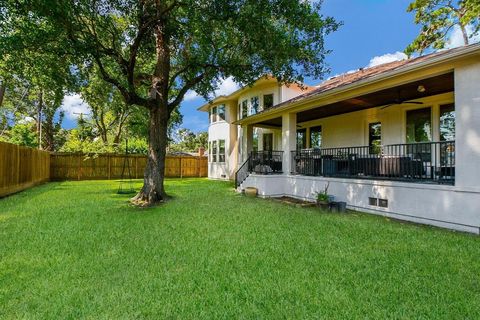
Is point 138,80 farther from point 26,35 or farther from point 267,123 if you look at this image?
point 267,123

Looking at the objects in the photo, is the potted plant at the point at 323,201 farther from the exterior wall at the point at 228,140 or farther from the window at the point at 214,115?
the window at the point at 214,115

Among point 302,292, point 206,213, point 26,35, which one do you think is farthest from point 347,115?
point 26,35

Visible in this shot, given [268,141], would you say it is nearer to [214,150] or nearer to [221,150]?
[221,150]

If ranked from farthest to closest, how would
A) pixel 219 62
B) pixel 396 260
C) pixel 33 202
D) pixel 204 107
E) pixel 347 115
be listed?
pixel 204 107 → pixel 347 115 → pixel 219 62 → pixel 33 202 → pixel 396 260

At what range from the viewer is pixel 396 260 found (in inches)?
155

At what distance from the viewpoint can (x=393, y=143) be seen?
986cm

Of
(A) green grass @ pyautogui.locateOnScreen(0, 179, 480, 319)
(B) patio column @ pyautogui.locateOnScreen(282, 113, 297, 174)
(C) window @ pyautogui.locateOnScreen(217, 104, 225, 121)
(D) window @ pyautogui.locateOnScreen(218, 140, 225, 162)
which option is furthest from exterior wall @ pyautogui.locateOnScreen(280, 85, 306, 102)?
(A) green grass @ pyautogui.locateOnScreen(0, 179, 480, 319)

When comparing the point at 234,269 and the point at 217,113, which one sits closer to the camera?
the point at 234,269

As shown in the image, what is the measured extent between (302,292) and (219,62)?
27.8 feet

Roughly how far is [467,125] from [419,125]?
13.1 feet

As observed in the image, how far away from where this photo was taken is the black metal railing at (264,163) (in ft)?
37.6

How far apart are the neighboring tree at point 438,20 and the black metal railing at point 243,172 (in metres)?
14.0

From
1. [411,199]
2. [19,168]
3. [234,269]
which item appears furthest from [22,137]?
[411,199]

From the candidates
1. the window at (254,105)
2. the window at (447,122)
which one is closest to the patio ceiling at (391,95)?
the window at (447,122)
